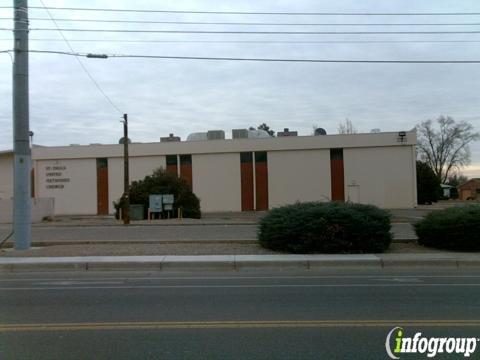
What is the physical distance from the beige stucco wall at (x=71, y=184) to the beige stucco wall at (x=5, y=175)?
302cm

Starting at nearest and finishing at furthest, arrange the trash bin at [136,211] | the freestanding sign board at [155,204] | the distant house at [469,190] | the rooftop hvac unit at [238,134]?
the freestanding sign board at [155,204], the trash bin at [136,211], the rooftop hvac unit at [238,134], the distant house at [469,190]

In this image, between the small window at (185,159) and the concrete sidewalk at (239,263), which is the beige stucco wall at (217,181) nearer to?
the small window at (185,159)

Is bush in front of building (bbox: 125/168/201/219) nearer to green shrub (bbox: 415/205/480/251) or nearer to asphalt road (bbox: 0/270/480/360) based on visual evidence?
green shrub (bbox: 415/205/480/251)

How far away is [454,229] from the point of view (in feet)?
51.5

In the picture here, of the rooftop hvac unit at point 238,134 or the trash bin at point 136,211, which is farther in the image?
the rooftop hvac unit at point 238,134

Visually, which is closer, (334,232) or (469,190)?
(334,232)

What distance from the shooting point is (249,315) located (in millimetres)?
7895

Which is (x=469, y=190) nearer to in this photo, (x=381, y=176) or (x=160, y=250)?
(x=381, y=176)

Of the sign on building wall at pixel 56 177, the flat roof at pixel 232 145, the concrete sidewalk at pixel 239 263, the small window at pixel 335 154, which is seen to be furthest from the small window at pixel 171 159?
the concrete sidewalk at pixel 239 263

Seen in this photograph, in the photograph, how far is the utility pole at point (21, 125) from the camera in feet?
55.3

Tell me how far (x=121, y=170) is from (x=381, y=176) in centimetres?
2676

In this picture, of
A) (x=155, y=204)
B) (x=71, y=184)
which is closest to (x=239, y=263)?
(x=155, y=204)

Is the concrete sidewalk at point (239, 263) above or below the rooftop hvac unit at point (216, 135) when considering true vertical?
below

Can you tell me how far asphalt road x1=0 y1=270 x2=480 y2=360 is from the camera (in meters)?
6.14
